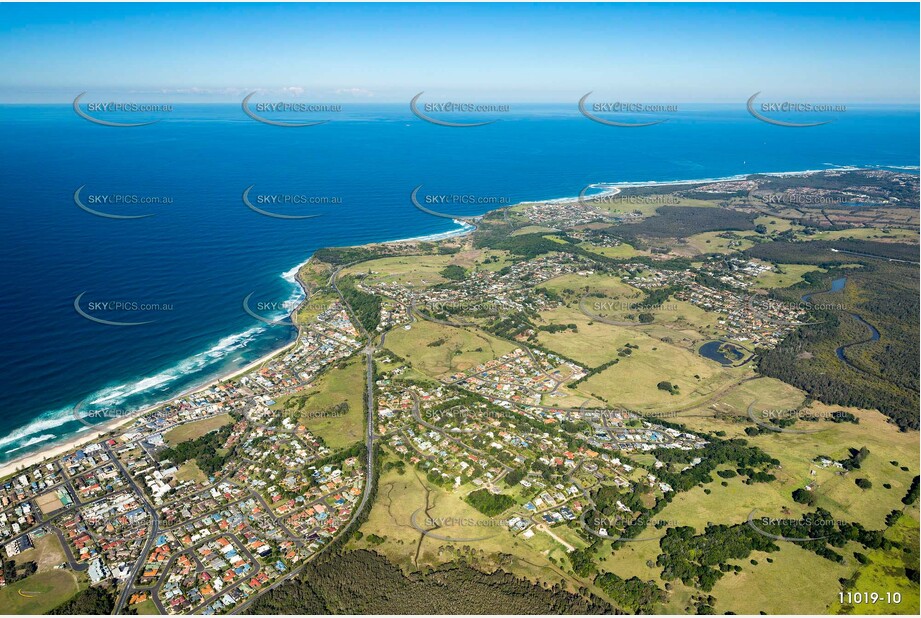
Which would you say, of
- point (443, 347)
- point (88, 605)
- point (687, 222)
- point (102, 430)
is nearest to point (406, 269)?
point (443, 347)

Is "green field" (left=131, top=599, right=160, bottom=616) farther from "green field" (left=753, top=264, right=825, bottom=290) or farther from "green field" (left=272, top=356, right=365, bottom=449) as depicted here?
"green field" (left=753, top=264, right=825, bottom=290)

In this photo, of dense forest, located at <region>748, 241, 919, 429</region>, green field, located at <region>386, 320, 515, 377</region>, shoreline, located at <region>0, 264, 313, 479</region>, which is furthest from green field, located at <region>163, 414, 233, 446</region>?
dense forest, located at <region>748, 241, 919, 429</region>

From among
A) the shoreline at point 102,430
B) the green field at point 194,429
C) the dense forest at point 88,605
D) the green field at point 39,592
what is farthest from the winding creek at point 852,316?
the green field at point 39,592

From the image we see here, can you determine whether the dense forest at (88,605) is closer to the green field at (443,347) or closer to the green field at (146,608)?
the green field at (146,608)

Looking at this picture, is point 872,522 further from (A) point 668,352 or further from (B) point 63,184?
(B) point 63,184

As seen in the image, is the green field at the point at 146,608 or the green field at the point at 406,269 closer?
the green field at the point at 146,608

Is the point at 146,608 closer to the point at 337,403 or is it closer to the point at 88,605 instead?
the point at 88,605
